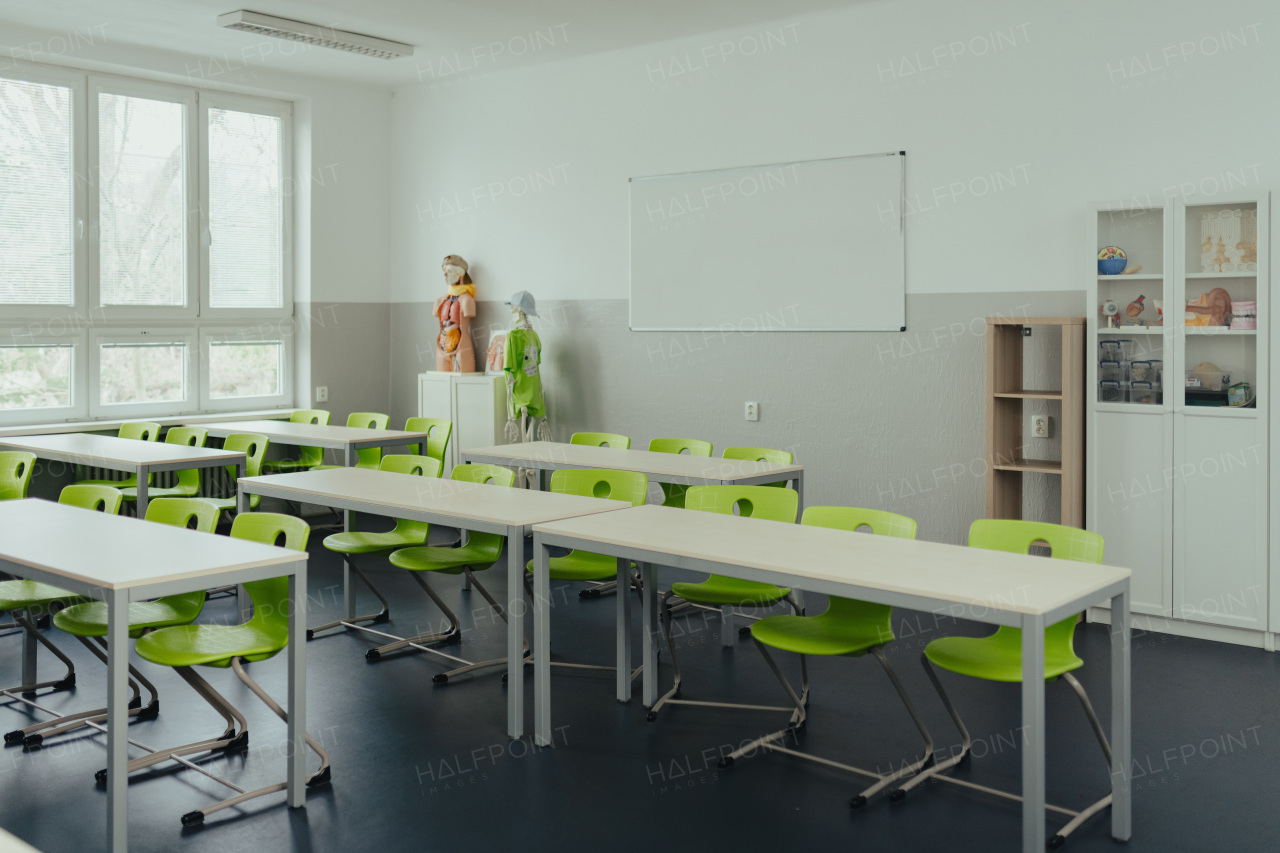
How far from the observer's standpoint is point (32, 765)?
147 inches

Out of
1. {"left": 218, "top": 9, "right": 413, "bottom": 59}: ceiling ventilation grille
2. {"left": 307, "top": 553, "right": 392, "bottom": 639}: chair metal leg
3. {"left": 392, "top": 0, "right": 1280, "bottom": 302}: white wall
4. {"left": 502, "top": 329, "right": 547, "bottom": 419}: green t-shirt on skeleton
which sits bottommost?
{"left": 307, "top": 553, "right": 392, "bottom": 639}: chair metal leg

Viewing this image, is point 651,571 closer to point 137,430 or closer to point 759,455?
point 759,455

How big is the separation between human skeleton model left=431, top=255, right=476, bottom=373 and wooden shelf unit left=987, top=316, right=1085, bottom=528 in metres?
4.31

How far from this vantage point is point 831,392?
22.4 feet

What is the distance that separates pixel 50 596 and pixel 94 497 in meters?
0.61

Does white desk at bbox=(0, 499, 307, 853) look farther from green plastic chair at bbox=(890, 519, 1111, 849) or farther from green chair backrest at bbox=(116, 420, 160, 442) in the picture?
green chair backrest at bbox=(116, 420, 160, 442)

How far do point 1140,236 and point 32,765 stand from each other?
5309 mm

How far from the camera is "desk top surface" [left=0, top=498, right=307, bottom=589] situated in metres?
3.13

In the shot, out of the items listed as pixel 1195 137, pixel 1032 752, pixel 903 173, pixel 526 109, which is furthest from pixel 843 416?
pixel 1032 752

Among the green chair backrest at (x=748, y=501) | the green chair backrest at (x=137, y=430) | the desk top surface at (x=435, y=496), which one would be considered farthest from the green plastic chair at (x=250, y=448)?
the green chair backrest at (x=748, y=501)

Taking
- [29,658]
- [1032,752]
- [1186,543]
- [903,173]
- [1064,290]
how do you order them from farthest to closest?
[903,173], [1064,290], [1186,543], [29,658], [1032,752]

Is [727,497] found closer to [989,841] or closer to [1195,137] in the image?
[989,841]

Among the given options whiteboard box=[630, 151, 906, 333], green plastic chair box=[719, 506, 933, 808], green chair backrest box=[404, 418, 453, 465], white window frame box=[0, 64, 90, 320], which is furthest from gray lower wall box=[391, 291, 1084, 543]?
white window frame box=[0, 64, 90, 320]

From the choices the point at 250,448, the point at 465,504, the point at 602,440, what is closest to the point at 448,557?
the point at 465,504
